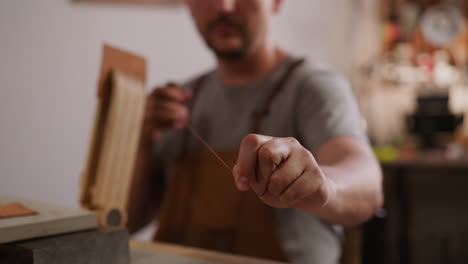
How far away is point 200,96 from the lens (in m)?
1.16

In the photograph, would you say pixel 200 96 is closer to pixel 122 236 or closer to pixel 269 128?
pixel 269 128

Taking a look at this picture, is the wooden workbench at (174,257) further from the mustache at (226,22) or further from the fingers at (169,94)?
the mustache at (226,22)

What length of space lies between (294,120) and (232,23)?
0.85ft

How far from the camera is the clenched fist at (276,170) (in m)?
0.36

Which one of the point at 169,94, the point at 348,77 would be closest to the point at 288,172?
the point at 169,94

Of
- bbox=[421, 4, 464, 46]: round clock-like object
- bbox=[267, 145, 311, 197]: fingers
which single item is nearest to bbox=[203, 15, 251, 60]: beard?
bbox=[267, 145, 311, 197]: fingers

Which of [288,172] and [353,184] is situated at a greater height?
[288,172]

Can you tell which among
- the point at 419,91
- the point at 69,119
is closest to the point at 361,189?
the point at 69,119

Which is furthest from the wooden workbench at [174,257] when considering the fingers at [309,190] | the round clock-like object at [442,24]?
the round clock-like object at [442,24]

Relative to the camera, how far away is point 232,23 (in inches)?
37.3

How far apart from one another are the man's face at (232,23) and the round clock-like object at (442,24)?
2.38 meters

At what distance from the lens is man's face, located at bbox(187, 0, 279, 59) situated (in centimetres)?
92

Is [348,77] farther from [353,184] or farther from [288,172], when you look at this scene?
[288,172]

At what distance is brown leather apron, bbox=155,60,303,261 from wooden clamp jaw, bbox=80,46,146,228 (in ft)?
1.00
